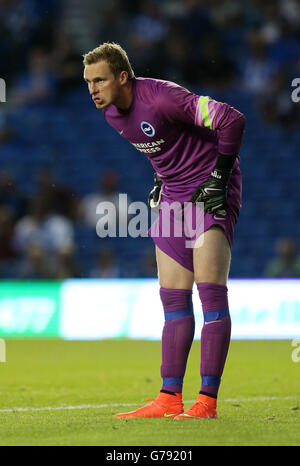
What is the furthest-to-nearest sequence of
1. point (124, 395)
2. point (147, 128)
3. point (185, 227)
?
point (124, 395) < point (185, 227) < point (147, 128)

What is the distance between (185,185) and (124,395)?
211 centimetres

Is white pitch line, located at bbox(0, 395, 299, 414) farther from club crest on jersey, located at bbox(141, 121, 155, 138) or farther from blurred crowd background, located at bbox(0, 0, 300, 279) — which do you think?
blurred crowd background, located at bbox(0, 0, 300, 279)

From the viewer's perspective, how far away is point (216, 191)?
5695 millimetres

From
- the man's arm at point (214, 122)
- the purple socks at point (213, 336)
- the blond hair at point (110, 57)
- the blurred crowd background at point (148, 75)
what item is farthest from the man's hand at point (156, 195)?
the blurred crowd background at point (148, 75)

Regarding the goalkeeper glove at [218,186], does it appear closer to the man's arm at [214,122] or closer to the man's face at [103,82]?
the man's arm at [214,122]

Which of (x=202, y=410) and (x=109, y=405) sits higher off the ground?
(x=202, y=410)

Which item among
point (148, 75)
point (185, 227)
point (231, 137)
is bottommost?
point (185, 227)

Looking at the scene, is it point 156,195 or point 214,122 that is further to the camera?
point 156,195

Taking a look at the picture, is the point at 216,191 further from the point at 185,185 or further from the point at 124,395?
the point at 124,395

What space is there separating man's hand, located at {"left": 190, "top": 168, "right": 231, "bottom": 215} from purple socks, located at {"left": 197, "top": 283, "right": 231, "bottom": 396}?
0.46 metres

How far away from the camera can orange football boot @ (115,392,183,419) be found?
19.3 feet

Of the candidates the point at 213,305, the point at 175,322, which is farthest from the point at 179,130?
the point at 175,322

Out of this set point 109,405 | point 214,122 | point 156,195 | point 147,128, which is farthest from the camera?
point 109,405
